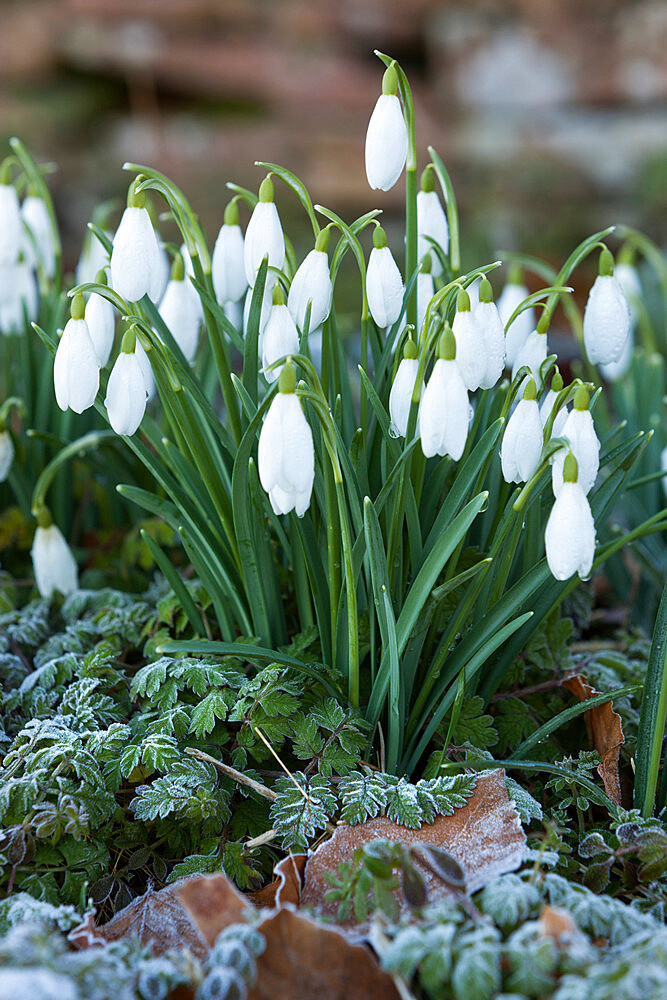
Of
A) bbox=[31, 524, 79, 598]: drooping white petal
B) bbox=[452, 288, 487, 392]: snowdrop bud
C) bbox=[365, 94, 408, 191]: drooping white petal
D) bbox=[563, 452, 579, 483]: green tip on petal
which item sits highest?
bbox=[365, 94, 408, 191]: drooping white petal

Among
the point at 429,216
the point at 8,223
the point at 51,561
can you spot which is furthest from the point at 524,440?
the point at 8,223

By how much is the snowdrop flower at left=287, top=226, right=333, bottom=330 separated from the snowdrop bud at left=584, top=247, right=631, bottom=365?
41 cm

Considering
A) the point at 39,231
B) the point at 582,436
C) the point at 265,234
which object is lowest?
the point at 582,436

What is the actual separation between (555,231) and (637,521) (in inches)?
148

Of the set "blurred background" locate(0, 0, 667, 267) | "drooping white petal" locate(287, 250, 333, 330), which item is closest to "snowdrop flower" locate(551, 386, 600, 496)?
"drooping white petal" locate(287, 250, 333, 330)

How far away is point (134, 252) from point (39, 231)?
854mm

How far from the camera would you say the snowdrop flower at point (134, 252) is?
3.87 feet

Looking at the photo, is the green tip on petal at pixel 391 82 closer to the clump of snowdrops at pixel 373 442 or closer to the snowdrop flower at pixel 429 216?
the clump of snowdrops at pixel 373 442

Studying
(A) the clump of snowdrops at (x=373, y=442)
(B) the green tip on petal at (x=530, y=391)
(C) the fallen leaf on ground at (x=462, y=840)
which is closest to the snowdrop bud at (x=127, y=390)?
(A) the clump of snowdrops at (x=373, y=442)

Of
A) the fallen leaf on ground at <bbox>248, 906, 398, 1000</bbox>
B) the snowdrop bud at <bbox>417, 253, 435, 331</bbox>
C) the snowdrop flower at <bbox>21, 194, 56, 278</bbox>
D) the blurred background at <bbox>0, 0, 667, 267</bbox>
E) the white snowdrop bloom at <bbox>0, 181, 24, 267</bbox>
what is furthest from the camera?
the blurred background at <bbox>0, 0, 667, 267</bbox>

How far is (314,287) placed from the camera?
123 cm

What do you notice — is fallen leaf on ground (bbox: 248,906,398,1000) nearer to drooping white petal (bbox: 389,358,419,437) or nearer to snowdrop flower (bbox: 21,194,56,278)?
drooping white petal (bbox: 389,358,419,437)

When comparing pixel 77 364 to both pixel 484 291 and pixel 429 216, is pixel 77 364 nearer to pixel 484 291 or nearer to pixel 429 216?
pixel 484 291

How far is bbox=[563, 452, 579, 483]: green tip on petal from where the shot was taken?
107 centimetres
